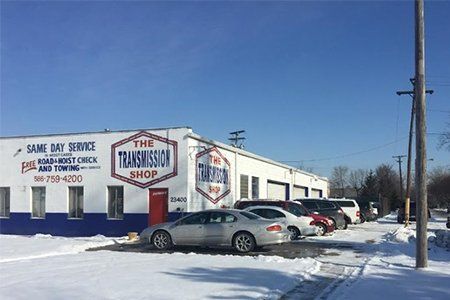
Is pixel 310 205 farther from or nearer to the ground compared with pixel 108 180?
nearer to the ground

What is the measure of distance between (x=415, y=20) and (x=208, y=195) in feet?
52.4

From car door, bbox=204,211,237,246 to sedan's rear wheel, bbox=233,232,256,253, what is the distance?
24 centimetres

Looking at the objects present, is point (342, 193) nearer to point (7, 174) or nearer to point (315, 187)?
point (315, 187)

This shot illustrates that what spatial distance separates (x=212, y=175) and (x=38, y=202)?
9442mm

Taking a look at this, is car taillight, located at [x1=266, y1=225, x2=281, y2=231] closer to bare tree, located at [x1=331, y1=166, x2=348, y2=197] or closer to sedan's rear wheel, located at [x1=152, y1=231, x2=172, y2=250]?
sedan's rear wheel, located at [x1=152, y1=231, x2=172, y2=250]

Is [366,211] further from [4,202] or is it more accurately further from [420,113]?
[420,113]

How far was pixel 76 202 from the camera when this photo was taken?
2916 cm

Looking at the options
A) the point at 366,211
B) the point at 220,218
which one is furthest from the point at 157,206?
the point at 366,211

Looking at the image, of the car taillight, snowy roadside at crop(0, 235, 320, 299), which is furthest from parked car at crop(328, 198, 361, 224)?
snowy roadside at crop(0, 235, 320, 299)

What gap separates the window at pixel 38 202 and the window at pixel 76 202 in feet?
5.73

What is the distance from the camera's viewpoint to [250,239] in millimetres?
18266

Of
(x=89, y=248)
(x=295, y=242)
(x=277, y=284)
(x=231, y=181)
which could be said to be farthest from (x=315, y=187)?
(x=277, y=284)

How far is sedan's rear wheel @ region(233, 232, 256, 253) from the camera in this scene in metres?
18.2

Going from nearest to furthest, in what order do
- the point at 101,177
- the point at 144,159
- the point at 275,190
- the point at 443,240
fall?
the point at 443,240
the point at 144,159
the point at 101,177
the point at 275,190
